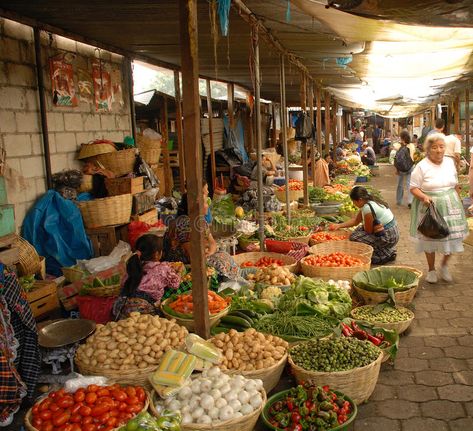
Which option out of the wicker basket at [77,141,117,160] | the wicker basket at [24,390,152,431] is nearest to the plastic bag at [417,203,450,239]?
the wicker basket at [24,390,152,431]

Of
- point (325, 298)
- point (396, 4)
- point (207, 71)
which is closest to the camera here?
point (396, 4)

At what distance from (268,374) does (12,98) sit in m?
4.49

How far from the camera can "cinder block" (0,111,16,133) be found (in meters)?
6.13

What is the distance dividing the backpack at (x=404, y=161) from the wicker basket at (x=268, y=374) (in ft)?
32.4

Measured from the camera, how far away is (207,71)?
12.6 meters

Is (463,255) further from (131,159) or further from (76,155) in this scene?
(76,155)

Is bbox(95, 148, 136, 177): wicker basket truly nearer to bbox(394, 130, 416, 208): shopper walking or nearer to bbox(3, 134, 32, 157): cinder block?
bbox(3, 134, 32, 157): cinder block

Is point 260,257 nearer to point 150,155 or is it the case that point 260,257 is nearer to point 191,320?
point 191,320

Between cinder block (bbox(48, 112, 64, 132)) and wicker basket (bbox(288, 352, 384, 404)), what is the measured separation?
4810 millimetres

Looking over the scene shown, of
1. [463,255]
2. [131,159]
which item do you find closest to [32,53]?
[131,159]

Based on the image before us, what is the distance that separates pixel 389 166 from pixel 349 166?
7983 mm

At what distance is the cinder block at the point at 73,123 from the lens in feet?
24.5

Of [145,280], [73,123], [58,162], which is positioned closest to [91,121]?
[73,123]

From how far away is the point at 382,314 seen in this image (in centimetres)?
527
